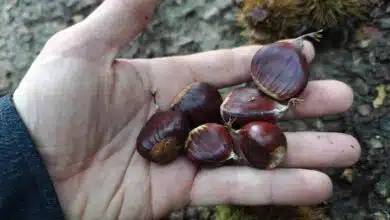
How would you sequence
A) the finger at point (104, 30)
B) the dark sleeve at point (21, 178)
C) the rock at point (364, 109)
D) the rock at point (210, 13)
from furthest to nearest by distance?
1. the rock at point (210, 13)
2. the rock at point (364, 109)
3. the finger at point (104, 30)
4. the dark sleeve at point (21, 178)

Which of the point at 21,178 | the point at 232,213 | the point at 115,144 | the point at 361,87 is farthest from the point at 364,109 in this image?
the point at 21,178

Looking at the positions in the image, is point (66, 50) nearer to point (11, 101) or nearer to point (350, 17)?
point (11, 101)

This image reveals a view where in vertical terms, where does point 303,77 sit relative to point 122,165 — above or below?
above

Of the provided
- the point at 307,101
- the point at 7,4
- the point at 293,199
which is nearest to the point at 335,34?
the point at 307,101

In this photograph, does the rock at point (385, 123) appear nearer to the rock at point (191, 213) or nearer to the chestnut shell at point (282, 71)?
the chestnut shell at point (282, 71)

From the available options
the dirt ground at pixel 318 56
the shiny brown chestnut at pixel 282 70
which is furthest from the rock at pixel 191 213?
the shiny brown chestnut at pixel 282 70

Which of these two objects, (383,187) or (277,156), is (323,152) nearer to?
(277,156)

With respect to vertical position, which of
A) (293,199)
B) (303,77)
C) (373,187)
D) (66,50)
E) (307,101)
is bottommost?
(373,187)
